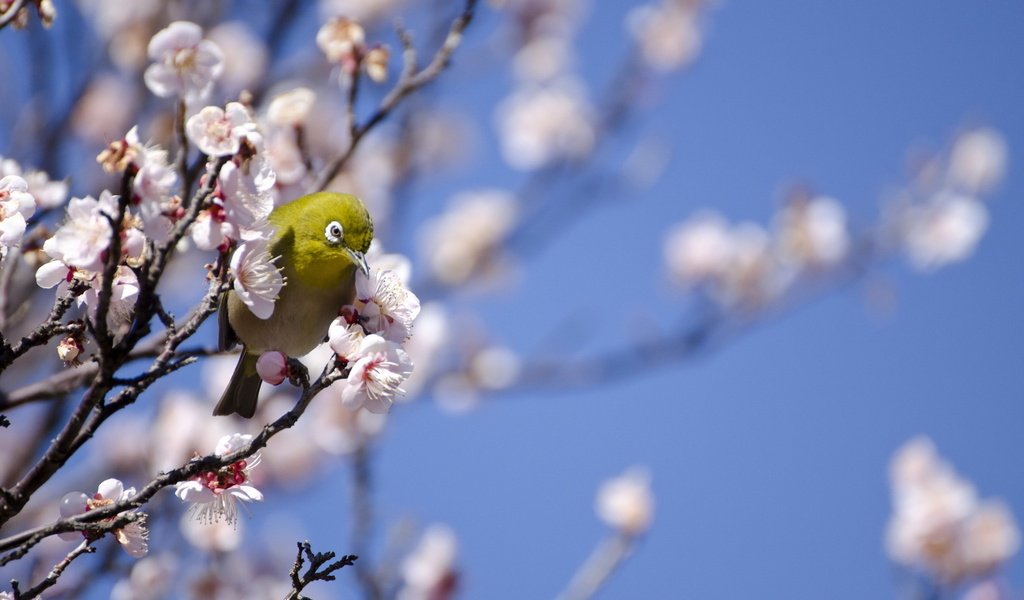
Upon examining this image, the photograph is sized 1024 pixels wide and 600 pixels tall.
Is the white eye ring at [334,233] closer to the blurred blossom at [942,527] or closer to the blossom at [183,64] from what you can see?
the blossom at [183,64]

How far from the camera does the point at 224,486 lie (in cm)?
235

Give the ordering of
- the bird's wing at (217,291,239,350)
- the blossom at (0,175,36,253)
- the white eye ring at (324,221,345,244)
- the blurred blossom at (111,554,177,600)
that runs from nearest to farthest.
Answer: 1. the blossom at (0,175,36,253)
2. the white eye ring at (324,221,345,244)
3. the bird's wing at (217,291,239,350)
4. the blurred blossom at (111,554,177,600)

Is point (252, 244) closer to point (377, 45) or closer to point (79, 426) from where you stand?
point (79, 426)

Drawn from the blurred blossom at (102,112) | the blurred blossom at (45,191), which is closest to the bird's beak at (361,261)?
the blurred blossom at (45,191)

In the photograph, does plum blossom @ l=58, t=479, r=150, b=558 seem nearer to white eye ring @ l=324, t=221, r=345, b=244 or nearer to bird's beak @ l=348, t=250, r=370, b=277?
bird's beak @ l=348, t=250, r=370, b=277

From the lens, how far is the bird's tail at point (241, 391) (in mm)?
3297

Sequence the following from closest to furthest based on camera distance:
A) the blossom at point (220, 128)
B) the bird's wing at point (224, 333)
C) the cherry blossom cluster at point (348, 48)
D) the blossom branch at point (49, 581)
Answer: the blossom branch at point (49, 581) → the blossom at point (220, 128) → the bird's wing at point (224, 333) → the cherry blossom cluster at point (348, 48)

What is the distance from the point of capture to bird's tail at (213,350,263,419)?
3297mm

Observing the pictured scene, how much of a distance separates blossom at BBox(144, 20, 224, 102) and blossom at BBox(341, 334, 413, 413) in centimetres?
103

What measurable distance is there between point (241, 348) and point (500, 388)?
452cm

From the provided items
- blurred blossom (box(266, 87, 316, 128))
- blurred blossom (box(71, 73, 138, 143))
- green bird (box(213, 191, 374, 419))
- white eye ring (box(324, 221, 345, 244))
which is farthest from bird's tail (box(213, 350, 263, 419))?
blurred blossom (box(71, 73, 138, 143))

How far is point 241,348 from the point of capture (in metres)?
3.28

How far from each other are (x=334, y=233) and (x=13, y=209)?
88cm

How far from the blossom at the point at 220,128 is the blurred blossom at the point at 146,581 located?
225 centimetres
